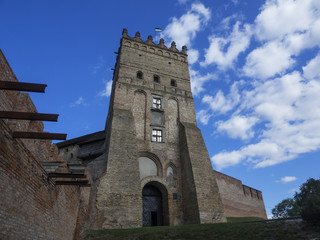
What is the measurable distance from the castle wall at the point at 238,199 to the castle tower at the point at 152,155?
10437mm

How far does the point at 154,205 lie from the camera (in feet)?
54.4

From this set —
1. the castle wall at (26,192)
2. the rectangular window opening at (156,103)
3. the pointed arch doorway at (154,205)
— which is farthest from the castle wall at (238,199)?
the castle wall at (26,192)

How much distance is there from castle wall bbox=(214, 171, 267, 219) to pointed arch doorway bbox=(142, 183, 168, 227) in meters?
11.2

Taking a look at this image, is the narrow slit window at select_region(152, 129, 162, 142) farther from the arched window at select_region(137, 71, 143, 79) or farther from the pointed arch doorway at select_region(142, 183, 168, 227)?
the arched window at select_region(137, 71, 143, 79)

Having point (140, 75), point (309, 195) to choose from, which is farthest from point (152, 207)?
point (309, 195)

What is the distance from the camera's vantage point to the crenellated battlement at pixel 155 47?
23.8 m

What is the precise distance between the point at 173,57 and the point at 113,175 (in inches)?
598

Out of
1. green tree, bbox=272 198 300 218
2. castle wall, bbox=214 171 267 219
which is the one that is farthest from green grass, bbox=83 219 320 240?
green tree, bbox=272 198 300 218

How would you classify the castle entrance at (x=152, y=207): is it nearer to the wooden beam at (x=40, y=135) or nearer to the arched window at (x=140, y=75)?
the arched window at (x=140, y=75)

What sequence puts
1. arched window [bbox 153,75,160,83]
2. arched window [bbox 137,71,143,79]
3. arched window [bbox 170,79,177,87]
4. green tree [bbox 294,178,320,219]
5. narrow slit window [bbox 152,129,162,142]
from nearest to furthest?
green tree [bbox 294,178,320,219]
narrow slit window [bbox 152,129,162,142]
arched window [bbox 137,71,143,79]
arched window [bbox 153,75,160,83]
arched window [bbox 170,79,177,87]

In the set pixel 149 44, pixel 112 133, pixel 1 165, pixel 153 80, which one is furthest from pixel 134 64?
pixel 1 165

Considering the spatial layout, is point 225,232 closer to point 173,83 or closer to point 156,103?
point 156,103

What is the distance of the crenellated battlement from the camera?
2378 cm

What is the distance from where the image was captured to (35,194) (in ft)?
A: 21.4
